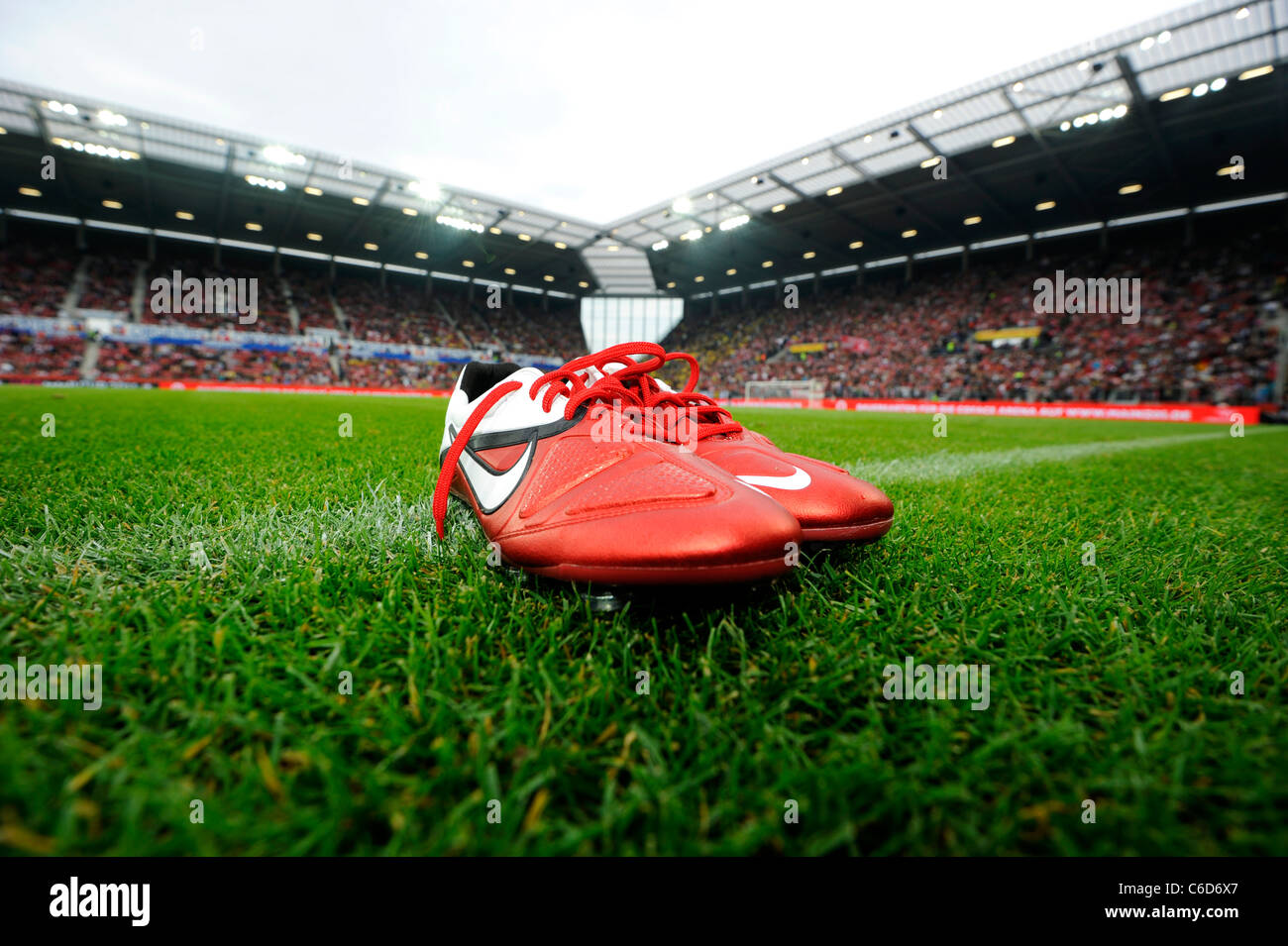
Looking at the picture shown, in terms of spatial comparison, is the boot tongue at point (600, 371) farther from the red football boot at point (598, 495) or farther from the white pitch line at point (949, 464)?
the white pitch line at point (949, 464)

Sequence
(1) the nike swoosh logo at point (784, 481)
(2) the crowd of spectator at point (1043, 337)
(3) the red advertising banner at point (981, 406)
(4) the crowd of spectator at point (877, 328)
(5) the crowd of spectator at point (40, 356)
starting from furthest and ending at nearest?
(5) the crowd of spectator at point (40, 356) → (4) the crowd of spectator at point (877, 328) → (2) the crowd of spectator at point (1043, 337) → (3) the red advertising banner at point (981, 406) → (1) the nike swoosh logo at point (784, 481)

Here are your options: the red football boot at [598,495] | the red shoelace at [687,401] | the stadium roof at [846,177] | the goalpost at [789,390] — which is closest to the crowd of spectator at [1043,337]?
the goalpost at [789,390]

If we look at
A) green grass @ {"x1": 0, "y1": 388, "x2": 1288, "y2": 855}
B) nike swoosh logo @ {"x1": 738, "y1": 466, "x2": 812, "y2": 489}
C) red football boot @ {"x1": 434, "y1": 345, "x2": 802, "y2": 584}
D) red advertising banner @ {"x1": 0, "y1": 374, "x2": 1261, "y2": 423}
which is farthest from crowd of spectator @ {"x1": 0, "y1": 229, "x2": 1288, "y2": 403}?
red football boot @ {"x1": 434, "y1": 345, "x2": 802, "y2": 584}

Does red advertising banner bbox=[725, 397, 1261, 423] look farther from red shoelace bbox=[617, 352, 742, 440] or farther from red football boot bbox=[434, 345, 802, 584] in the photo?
Result: red football boot bbox=[434, 345, 802, 584]

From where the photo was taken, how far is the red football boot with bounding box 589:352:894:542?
1.18 m

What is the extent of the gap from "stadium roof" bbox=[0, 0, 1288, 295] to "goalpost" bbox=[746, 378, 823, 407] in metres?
6.71

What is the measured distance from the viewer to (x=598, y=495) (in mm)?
913

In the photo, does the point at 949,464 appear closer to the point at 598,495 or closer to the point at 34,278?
the point at 598,495

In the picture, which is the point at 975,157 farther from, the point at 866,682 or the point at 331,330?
the point at 331,330

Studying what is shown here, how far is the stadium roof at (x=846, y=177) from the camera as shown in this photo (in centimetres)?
1317

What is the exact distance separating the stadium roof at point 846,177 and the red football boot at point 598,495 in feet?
59.4

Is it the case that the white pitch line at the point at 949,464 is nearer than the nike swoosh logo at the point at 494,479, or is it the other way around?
the nike swoosh logo at the point at 494,479

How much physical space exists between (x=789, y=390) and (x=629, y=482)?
25545 millimetres
